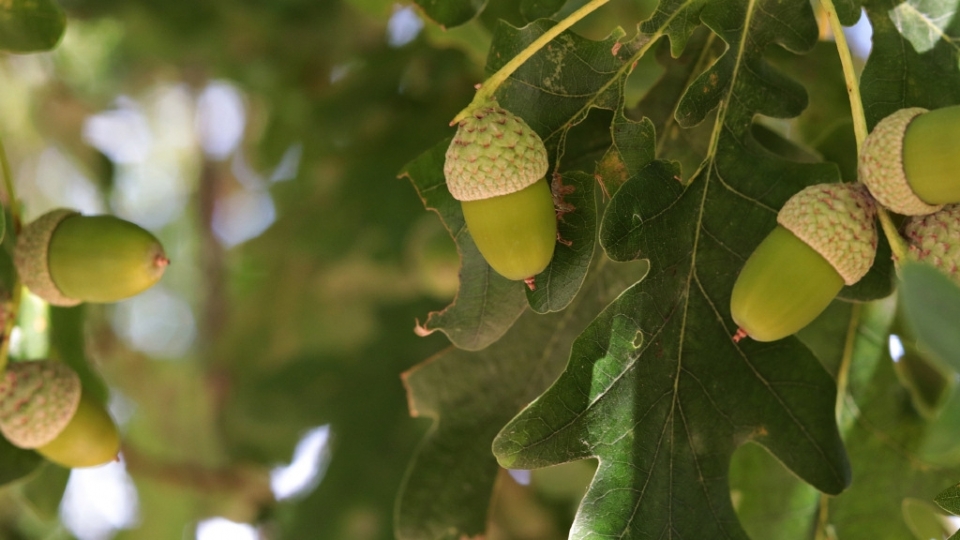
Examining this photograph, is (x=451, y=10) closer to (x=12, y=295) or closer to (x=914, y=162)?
(x=914, y=162)

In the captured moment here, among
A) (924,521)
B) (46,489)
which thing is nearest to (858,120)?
(924,521)

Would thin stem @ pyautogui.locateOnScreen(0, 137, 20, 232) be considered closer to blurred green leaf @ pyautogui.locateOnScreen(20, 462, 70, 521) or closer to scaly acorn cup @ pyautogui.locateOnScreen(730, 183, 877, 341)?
blurred green leaf @ pyautogui.locateOnScreen(20, 462, 70, 521)

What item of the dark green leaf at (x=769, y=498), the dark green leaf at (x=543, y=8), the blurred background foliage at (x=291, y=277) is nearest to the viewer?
the dark green leaf at (x=543, y=8)

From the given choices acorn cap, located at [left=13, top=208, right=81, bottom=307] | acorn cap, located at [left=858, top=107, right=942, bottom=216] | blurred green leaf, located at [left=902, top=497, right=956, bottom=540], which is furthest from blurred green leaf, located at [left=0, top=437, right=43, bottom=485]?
blurred green leaf, located at [left=902, top=497, right=956, bottom=540]

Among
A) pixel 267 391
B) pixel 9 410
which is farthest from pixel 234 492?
pixel 9 410

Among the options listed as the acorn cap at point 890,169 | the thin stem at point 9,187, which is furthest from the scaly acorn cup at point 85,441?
the acorn cap at point 890,169

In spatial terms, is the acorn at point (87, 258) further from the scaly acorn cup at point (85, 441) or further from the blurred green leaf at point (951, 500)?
the blurred green leaf at point (951, 500)

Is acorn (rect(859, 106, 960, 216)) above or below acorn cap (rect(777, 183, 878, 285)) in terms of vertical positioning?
above

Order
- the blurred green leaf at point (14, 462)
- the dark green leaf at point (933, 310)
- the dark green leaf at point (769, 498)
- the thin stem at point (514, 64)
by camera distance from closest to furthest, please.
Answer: the dark green leaf at point (933, 310) < the thin stem at point (514, 64) < the blurred green leaf at point (14, 462) < the dark green leaf at point (769, 498)

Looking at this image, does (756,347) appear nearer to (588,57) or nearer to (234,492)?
(588,57)
